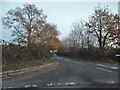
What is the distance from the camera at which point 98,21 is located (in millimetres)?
48875

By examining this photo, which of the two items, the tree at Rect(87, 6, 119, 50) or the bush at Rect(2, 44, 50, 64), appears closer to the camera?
the bush at Rect(2, 44, 50, 64)

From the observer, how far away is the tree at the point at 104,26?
155 feet

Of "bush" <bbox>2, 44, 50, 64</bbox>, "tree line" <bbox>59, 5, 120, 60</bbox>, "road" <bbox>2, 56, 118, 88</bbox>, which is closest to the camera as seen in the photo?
"road" <bbox>2, 56, 118, 88</bbox>

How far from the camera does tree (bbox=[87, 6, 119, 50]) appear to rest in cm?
4719

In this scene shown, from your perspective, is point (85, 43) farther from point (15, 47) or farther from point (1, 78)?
point (1, 78)

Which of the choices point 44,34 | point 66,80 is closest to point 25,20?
point 44,34

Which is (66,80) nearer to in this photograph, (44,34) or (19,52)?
(19,52)

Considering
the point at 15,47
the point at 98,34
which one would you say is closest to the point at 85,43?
the point at 98,34

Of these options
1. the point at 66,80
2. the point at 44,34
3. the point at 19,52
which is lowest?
the point at 66,80

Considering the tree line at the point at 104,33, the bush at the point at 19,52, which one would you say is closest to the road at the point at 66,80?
the bush at the point at 19,52

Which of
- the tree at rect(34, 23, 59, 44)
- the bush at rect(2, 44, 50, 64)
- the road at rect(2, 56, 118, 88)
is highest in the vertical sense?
the tree at rect(34, 23, 59, 44)

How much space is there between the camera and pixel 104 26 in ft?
159

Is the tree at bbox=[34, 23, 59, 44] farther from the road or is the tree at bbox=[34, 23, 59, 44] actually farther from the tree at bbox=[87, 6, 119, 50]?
the road

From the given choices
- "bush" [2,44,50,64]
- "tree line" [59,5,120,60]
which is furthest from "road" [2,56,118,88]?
"tree line" [59,5,120,60]
